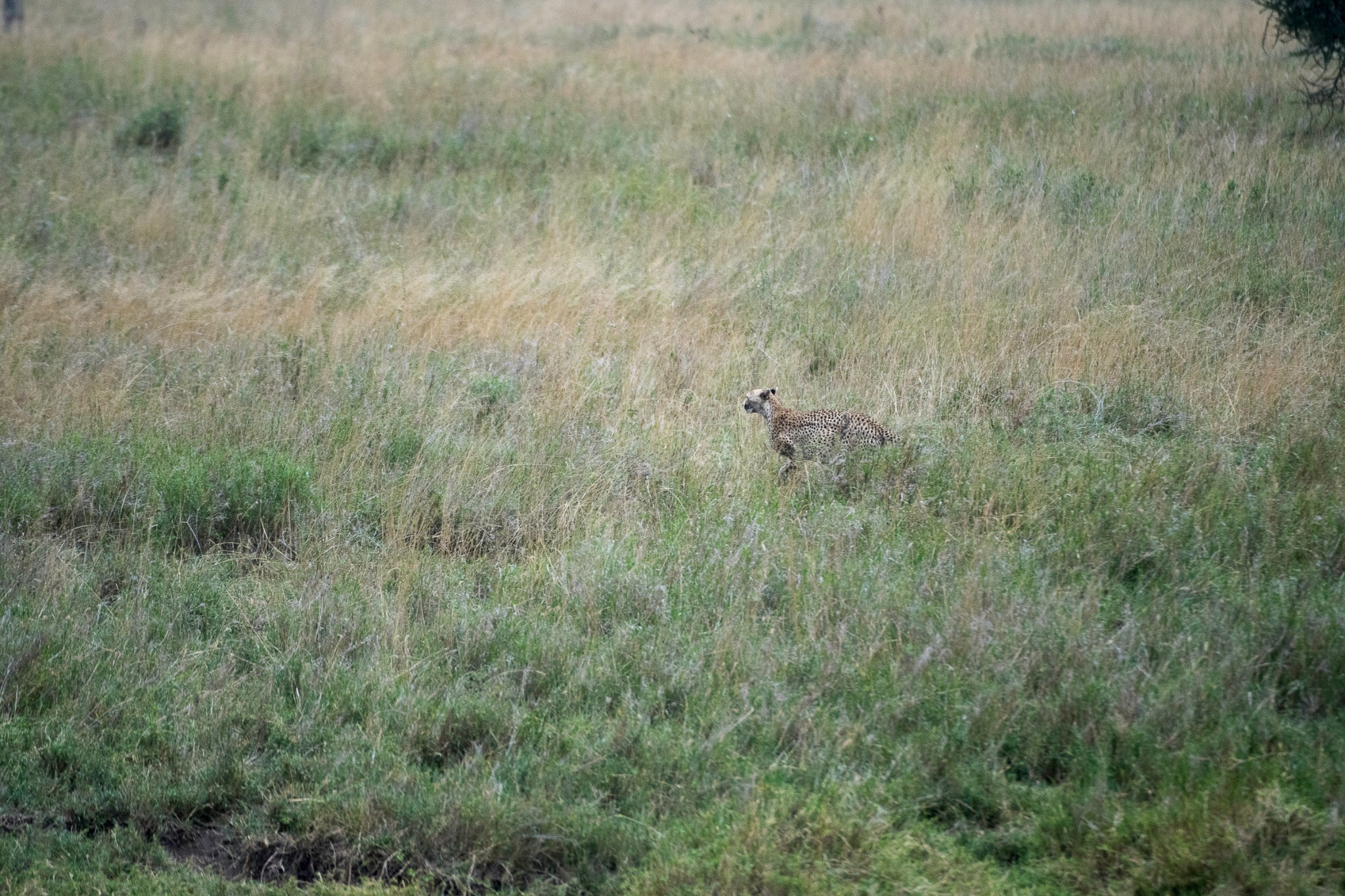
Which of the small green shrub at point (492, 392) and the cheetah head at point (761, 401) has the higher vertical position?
the cheetah head at point (761, 401)

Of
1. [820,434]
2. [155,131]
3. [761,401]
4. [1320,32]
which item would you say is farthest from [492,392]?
[1320,32]

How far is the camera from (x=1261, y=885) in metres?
3.32

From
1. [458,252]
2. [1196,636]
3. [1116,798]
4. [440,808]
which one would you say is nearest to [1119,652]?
[1196,636]

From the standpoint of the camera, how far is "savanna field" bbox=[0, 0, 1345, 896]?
146 inches

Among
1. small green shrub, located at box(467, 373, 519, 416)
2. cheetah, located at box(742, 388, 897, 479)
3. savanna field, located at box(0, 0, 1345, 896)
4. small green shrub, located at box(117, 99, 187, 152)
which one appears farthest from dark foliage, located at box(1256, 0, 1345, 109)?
small green shrub, located at box(117, 99, 187, 152)

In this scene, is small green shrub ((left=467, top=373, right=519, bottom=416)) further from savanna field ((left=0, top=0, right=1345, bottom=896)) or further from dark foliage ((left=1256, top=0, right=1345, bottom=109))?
dark foliage ((left=1256, top=0, right=1345, bottom=109))

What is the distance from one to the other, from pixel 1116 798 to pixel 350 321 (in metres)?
6.27

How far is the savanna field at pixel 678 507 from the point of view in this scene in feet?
12.2

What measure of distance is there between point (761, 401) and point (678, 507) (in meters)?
1.09

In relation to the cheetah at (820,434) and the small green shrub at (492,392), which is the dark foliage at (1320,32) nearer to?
the cheetah at (820,434)

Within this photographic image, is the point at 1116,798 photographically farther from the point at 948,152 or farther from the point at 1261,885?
the point at 948,152

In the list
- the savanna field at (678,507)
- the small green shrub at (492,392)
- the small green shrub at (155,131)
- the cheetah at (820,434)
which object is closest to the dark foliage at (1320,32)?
the savanna field at (678,507)

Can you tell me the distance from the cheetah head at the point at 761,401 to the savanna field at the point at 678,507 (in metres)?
0.31

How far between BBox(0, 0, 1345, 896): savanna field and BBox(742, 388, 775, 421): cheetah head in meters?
0.31
